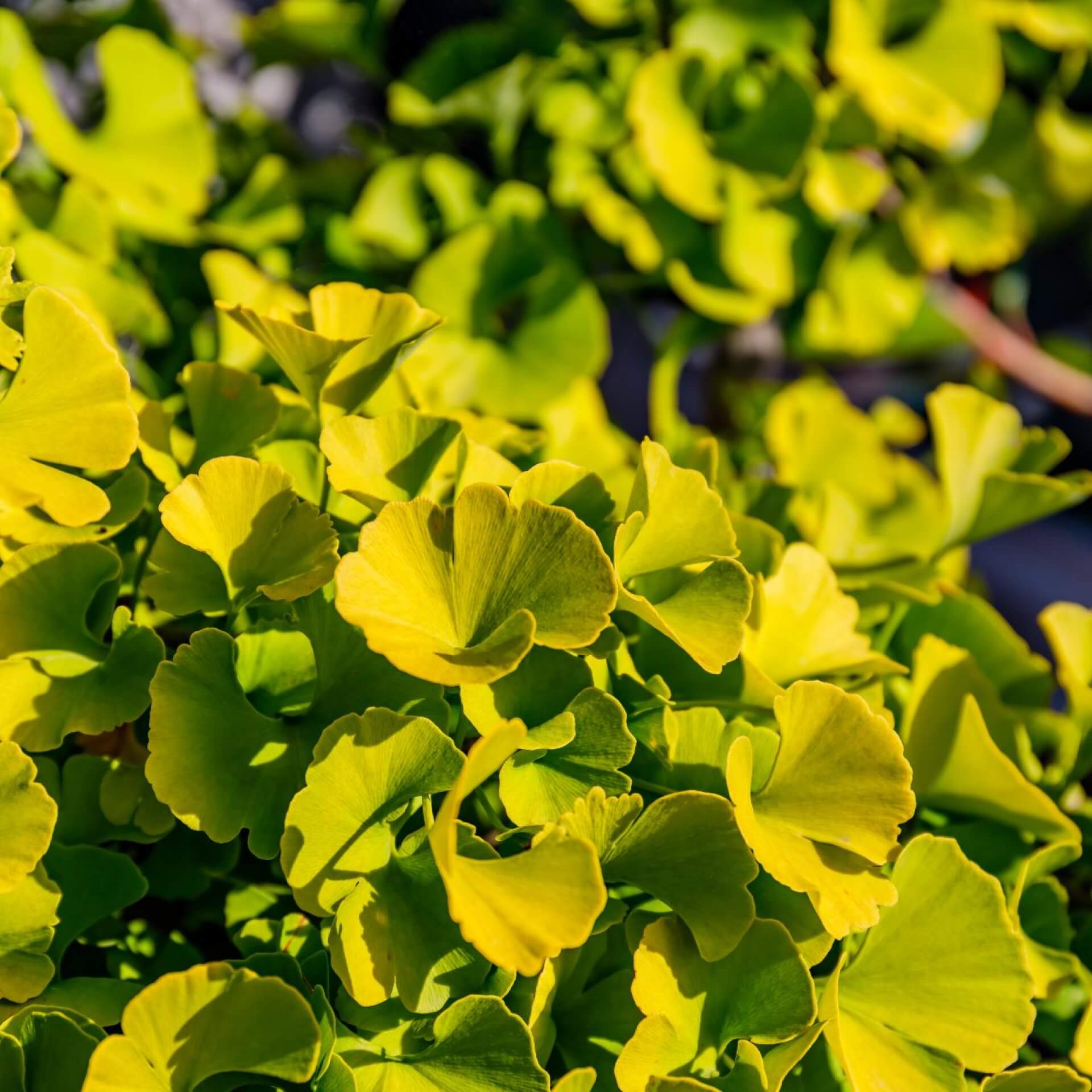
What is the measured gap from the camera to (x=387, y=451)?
0.35 m

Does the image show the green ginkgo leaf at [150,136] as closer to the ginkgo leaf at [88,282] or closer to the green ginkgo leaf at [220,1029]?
the ginkgo leaf at [88,282]

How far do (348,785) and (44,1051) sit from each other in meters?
0.11

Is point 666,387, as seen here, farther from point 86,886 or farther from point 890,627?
point 86,886

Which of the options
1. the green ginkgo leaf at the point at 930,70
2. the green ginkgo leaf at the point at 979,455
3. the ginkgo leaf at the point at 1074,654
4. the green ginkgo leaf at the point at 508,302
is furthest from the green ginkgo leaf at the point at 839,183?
the ginkgo leaf at the point at 1074,654

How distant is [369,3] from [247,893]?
64 centimetres

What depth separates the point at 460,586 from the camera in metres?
0.31

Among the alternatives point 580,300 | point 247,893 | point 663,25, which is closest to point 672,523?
point 247,893

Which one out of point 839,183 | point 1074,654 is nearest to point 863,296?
point 839,183

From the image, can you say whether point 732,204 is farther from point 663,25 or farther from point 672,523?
point 672,523

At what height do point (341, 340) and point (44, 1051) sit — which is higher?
point (341, 340)

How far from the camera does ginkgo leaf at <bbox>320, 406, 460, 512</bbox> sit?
0.34m

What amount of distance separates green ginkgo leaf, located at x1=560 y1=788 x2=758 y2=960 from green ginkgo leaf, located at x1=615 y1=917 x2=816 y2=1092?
13 mm

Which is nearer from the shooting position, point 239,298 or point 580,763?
point 580,763

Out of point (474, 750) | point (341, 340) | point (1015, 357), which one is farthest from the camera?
point (1015, 357)
